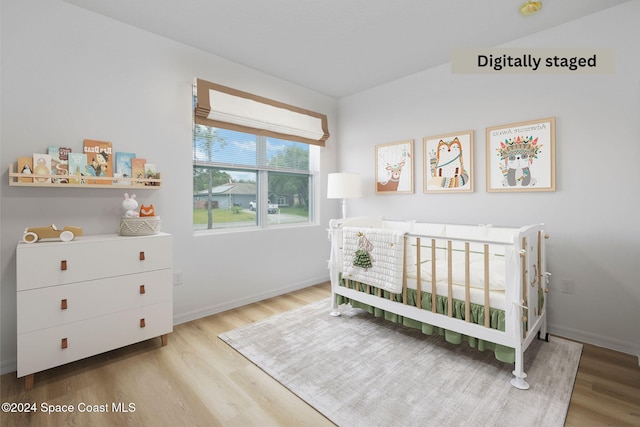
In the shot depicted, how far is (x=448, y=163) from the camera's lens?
2848 millimetres

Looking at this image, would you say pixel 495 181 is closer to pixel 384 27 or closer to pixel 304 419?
pixel 384 27

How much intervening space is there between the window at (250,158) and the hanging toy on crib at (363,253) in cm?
124

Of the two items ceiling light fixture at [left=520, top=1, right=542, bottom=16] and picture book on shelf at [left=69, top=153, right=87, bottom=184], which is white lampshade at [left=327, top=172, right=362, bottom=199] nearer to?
ceiling light fixture at [left=520, top=1, right=542, bottom=16]

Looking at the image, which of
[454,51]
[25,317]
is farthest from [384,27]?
[25,317]

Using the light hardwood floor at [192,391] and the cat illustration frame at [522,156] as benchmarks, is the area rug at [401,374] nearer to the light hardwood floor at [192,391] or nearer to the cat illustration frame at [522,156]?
the light hardwood floor at [192,391]

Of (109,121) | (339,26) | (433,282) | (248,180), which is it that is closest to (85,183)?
(109,121)

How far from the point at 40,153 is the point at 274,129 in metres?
1.85

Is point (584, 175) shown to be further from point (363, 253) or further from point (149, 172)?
point (149, 172)

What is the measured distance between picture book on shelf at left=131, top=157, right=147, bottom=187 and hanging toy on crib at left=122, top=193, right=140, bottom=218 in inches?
5.0

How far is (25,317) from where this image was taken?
1.62 m

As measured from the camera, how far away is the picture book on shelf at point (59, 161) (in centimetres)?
190

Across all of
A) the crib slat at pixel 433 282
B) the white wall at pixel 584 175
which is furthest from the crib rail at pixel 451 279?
the white wall at pixel 584 175

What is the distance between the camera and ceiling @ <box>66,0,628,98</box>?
201 centimetres

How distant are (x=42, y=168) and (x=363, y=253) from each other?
2.20 m
